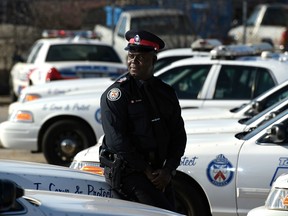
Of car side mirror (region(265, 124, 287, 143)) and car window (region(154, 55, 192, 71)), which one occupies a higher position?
car window (region(154, 55, 192, 71))

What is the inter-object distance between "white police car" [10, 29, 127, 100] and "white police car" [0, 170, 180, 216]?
10.7m

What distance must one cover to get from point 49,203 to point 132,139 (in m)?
1.63

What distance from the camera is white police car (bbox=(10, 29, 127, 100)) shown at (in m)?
15.1

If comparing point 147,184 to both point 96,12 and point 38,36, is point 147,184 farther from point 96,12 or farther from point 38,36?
point 96,12

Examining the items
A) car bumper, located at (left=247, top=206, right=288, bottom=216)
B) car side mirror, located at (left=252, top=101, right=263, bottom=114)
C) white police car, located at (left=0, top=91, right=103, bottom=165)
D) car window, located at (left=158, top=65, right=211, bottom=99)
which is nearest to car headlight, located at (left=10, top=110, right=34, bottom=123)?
white police car, located at (left=0, top=91, right=103, bottom=165)

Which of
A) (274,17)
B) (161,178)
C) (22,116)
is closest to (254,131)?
(161,178)

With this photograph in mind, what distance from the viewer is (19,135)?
11305 mm

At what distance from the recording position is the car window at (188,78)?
35.8 ft

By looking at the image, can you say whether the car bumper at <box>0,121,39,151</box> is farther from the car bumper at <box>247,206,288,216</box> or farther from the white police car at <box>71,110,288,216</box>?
the car bumper at <box>247,206,288,216</box>

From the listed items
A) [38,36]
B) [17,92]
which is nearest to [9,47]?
[38,36]

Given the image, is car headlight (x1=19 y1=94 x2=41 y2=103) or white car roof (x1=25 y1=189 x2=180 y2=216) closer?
white car roof (x1=25 y1=189 x2=180 y2=216)

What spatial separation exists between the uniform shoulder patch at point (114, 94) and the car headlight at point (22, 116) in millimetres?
5952

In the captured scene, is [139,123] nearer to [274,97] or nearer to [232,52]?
[274,97]

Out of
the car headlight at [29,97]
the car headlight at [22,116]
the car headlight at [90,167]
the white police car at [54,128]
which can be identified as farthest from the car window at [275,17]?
the car headlight at [90,167]
